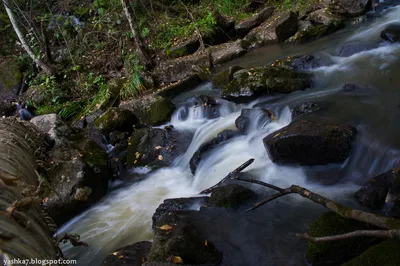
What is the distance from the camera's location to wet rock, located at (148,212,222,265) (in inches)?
142

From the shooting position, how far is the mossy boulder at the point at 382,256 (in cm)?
243

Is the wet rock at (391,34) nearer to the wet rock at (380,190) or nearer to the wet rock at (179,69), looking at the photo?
the wet rock at (179,69)

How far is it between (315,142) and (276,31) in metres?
7.42

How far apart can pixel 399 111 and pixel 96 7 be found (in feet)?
43.8

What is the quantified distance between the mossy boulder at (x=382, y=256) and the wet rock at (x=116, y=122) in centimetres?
707

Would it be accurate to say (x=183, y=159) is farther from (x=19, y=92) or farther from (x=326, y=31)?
(x=19, y=92)

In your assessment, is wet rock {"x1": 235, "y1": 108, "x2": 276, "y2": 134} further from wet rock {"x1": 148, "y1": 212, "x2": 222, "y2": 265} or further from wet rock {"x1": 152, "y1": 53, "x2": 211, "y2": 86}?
wet rock {"x1": 152, "y1": 53, "x2": 211, "y2": 86}

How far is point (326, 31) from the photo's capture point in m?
10.7

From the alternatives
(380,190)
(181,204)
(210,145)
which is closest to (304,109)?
(210,145)

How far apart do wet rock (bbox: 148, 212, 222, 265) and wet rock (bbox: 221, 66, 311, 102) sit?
451 cm

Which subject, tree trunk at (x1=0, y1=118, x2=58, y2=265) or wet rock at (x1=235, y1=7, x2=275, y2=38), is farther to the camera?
wet rock at (x1=235, y1=7, x2=275, y2=38)

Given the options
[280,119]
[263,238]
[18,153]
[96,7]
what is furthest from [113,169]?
[96,7]

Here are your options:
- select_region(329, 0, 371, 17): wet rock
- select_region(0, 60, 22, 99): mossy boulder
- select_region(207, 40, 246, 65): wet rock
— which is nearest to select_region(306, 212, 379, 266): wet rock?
select_region(207, 40, 246, 65): wet rock

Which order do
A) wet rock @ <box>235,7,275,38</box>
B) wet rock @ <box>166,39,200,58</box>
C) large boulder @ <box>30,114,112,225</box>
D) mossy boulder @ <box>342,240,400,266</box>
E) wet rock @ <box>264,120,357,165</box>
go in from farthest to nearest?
wet rock @ <box>235,7,275,38</box>, wet rock @ <box>166,39,200,58</box>, large boulder @ <box>30,114,112,225</box>, wet rock @ <box>264,120,357,165</box>, mossy boulder @ <box>342,240,400,266</box>
